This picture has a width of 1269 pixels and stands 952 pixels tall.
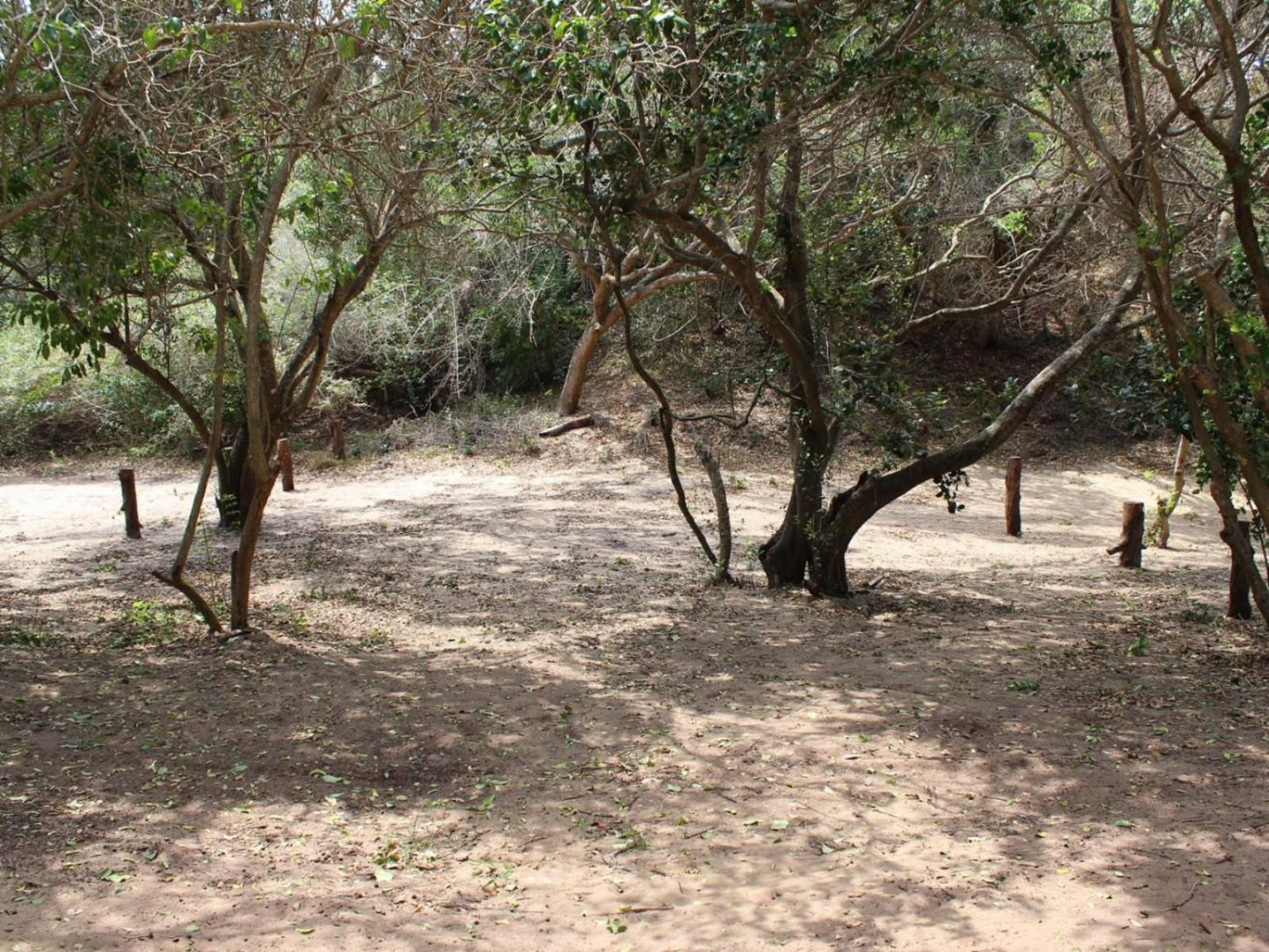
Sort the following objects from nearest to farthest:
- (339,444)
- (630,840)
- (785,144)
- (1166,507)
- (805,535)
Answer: (630,840) → (785,144) → (805,535) → (1166,507) → (339,444)

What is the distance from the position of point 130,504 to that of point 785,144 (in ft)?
31.5

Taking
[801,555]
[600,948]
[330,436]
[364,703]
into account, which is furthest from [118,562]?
[330,436]

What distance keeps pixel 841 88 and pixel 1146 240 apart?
2390 mm

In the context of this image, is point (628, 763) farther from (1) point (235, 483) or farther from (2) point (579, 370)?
(2) point (579, 370)

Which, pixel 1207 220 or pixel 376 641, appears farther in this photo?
pixel 376 641

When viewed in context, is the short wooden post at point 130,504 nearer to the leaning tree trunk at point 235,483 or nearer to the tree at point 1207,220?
the leaning tree trunk at point 235,483

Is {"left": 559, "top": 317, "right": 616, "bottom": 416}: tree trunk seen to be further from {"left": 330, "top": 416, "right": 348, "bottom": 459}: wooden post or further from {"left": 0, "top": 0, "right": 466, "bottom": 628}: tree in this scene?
{"left": 0, "top": 0, "right": 466, "bottom": 628}: tree

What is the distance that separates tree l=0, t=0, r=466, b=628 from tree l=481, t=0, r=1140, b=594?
38.2 inches

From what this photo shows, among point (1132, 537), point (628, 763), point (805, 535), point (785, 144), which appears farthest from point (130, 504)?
point (1132, 537)

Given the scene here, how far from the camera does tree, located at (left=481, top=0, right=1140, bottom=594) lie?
23.9 feet

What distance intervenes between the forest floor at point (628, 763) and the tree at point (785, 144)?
166cm

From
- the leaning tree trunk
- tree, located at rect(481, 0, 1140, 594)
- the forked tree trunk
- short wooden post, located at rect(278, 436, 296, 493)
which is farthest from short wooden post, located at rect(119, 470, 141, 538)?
the forked tree trunk

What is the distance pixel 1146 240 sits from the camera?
6559 millimetres

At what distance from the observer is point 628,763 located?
6.09 metres
